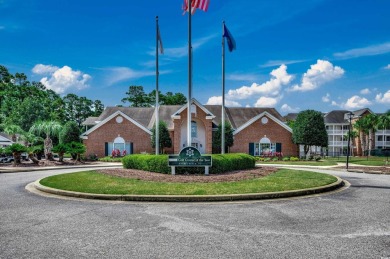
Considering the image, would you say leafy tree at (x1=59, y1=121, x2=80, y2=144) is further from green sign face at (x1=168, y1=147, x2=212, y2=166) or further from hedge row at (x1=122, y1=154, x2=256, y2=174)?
green sign face at (x1=168, y1=147, x2=212, y2=166)

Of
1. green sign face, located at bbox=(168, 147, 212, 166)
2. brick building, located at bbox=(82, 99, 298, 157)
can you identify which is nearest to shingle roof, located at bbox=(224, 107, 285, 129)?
brick building, located at bbox=(82, 99, 298, 157)

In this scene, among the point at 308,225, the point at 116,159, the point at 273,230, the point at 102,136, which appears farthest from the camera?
the point at 102,136

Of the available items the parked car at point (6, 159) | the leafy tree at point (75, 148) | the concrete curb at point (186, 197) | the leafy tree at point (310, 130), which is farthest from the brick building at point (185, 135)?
the concrete curb at point (186, 197)

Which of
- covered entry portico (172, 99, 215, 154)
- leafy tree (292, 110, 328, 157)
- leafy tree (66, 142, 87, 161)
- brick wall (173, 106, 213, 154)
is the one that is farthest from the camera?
leafy tree (292, 110, 328, 157)

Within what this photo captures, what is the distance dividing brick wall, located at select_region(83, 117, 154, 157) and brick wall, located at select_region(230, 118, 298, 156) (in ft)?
36.2

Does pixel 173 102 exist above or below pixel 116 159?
above

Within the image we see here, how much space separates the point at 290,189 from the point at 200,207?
396cm

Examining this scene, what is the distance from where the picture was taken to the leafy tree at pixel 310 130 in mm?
39688

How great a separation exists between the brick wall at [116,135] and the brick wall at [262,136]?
36.2ft

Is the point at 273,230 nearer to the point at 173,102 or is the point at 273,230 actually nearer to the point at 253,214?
the point at 253,214

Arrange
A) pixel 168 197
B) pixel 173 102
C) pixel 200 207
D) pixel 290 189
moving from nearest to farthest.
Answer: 1. pixel 200 207
2. pixel 168 197
3. pixel 290 189
4. pixel 173 102

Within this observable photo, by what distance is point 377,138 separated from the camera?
80875 millimetres

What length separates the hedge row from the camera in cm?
1653

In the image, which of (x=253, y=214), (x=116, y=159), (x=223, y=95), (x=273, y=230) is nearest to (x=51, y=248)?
(x=273, y=230)
